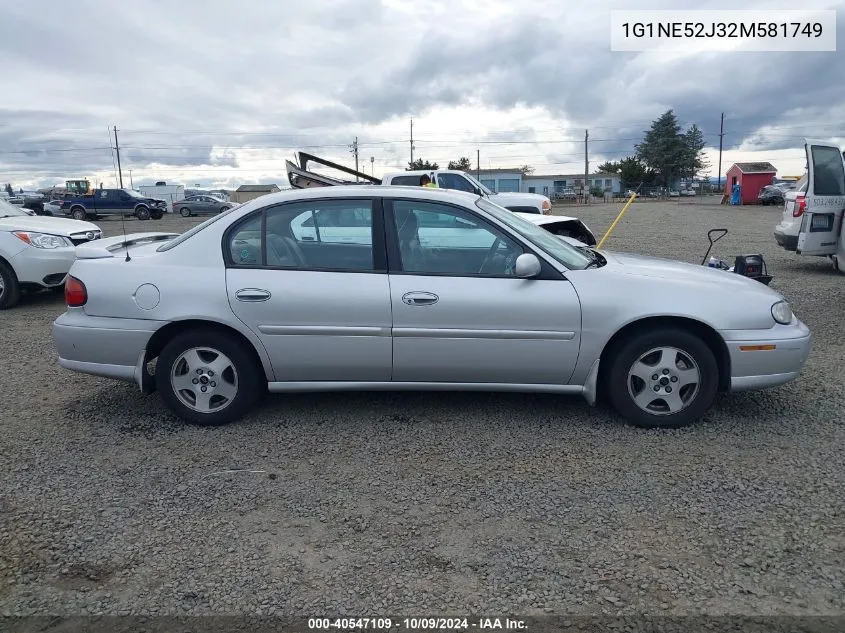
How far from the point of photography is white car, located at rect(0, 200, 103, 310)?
822cm

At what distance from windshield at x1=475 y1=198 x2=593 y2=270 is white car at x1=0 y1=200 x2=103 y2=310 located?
6.31 m

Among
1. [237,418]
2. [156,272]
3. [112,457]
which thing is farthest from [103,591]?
[156,272]

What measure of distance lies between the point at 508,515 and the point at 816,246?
880 cm

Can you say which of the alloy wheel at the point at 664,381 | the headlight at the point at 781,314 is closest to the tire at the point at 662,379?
the alloy wheel at the point at 664,381

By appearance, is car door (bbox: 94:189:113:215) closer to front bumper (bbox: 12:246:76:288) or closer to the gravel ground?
front bumper (bbox: 12:246:76:288)

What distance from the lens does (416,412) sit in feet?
14.4

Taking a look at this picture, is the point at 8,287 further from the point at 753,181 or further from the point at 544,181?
the point at 544,181

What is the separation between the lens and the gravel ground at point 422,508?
2.56m

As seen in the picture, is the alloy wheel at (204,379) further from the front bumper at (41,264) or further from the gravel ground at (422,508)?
the front bumper at (41,264)

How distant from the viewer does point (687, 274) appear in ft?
13.9

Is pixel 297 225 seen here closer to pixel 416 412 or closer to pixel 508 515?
pixel 416 412

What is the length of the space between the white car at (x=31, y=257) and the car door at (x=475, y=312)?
6134 mm

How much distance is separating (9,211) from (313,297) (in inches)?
308

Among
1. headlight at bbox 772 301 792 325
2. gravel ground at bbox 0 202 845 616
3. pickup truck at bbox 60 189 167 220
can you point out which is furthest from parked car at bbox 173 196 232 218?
headlight at bbox 772 301 792 325
